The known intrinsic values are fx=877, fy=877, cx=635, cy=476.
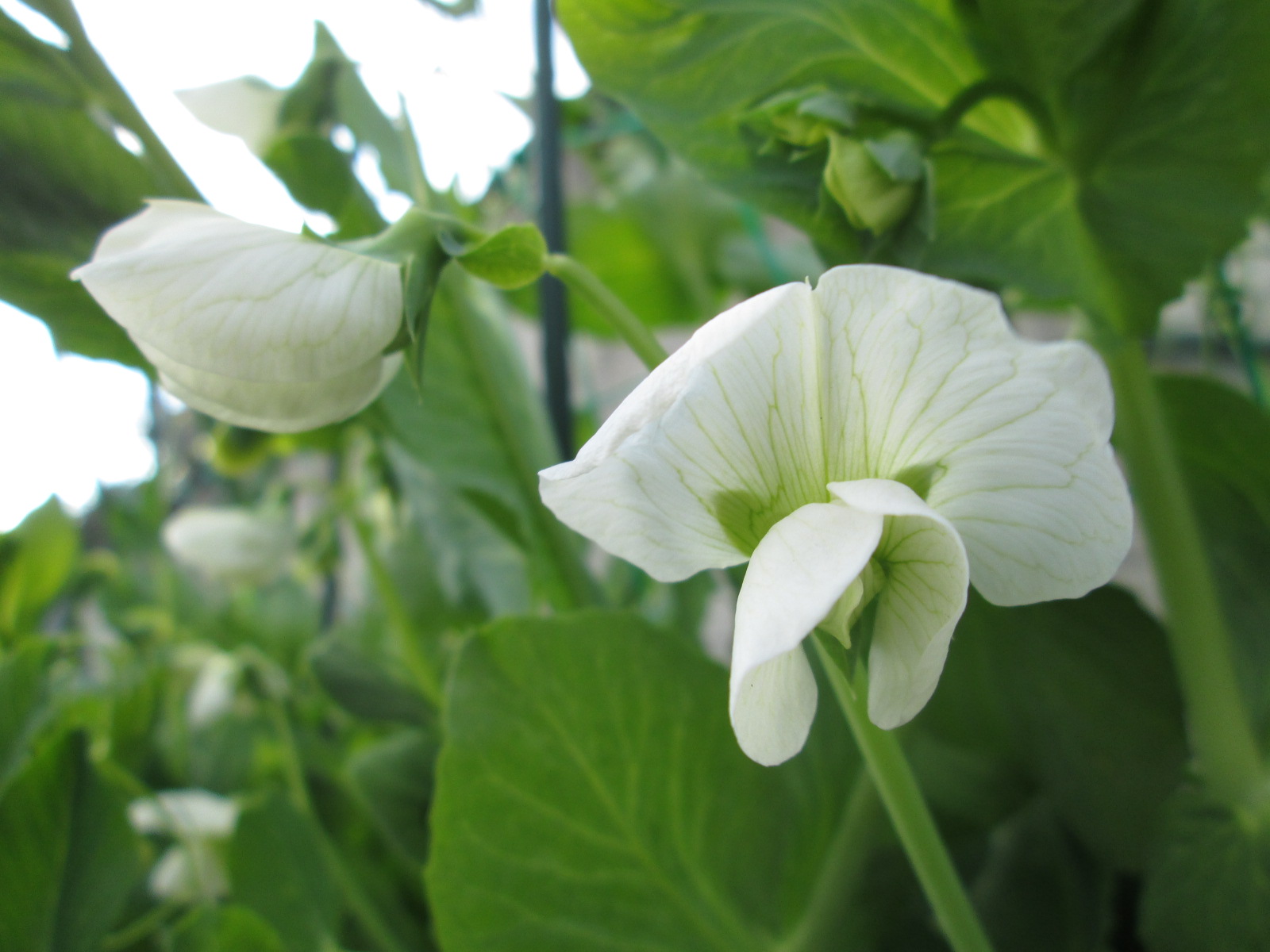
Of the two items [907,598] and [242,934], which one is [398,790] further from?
[907,598]

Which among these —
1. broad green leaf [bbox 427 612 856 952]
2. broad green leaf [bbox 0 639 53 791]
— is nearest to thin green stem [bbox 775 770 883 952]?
broad green leaf [bbox 427 612 856 952]

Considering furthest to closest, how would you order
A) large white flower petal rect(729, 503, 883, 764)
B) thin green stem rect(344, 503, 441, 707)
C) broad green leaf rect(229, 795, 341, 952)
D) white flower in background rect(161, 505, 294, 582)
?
white flower in background rect(161, 505, 294, 582) < thin green stem rect(344, 503, 441, 707) < broad green leaf rect(229, 795, 341, 952) < large white flower petal rect(729, 503, 883, 764)

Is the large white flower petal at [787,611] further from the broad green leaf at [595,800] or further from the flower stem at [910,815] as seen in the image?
the broad green leaf at [595,800]

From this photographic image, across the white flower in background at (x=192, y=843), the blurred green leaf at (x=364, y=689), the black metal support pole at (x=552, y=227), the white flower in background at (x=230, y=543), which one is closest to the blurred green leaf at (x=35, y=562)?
the white flower in background at (x=230, y=543)

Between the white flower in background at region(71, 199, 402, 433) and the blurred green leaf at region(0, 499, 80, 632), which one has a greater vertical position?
the white flower in background at region(71, 199, 402, 433)

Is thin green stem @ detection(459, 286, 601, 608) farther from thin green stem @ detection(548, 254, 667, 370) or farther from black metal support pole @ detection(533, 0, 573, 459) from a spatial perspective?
thin green stem @ detection(548, 254, 667, 370)

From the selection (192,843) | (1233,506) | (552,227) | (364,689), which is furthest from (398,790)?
(1233,506)
